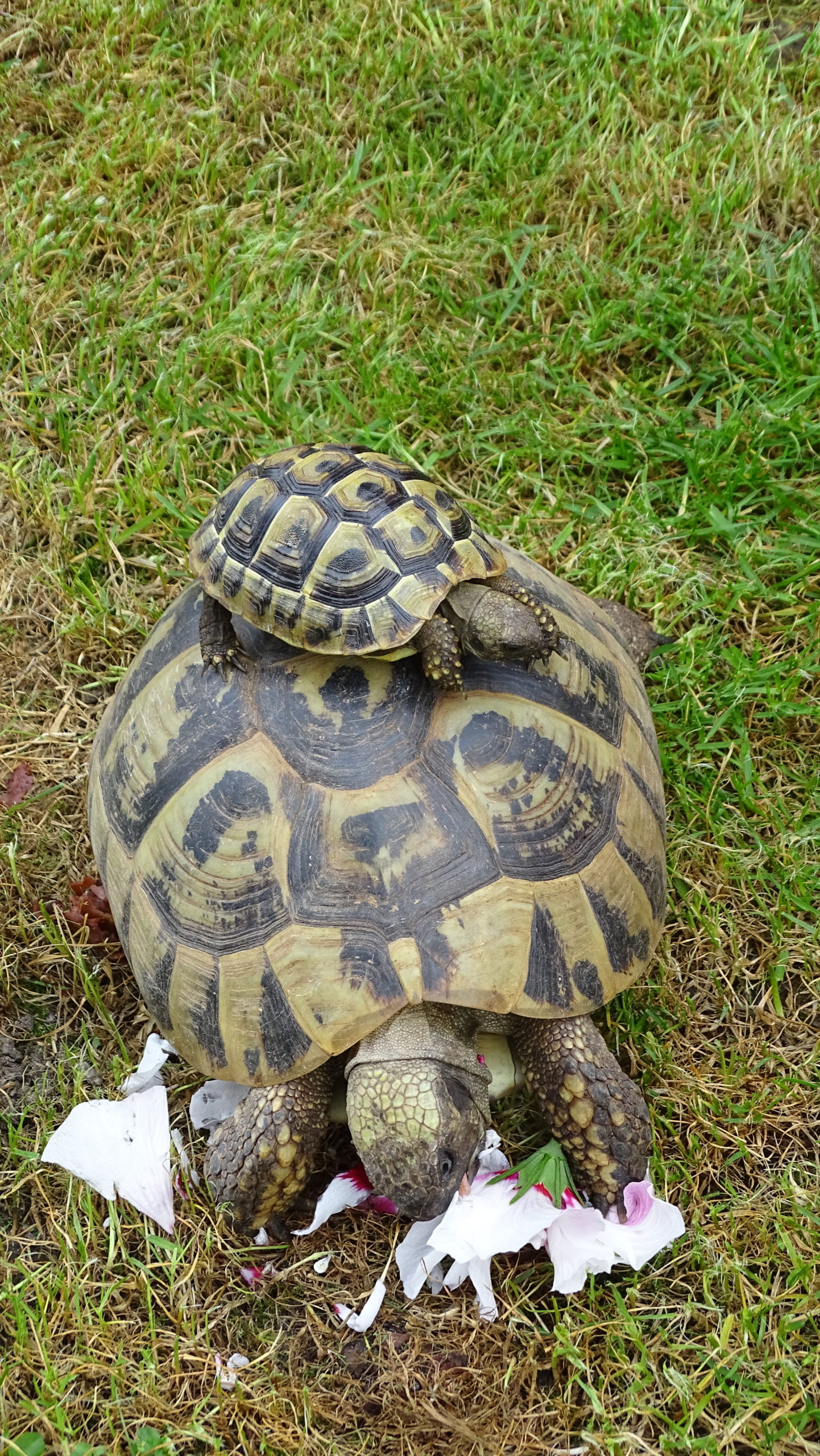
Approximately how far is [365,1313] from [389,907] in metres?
0.96

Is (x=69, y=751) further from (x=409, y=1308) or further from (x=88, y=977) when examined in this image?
(x=409, y=1308)

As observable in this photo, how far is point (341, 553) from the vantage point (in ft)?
7.93

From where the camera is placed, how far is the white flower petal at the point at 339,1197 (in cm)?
272

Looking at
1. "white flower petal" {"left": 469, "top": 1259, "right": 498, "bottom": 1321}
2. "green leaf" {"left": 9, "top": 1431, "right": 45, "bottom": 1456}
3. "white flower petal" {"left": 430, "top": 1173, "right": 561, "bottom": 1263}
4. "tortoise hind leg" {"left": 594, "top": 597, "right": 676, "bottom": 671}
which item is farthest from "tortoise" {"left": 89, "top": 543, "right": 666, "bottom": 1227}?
"tortoise hind leg" {"left": 594, "top": 597, "right": 676, "bottom": 671}

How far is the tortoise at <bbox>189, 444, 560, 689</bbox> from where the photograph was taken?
2406mm

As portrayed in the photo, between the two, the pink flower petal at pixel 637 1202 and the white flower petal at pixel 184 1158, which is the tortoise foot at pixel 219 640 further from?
the pink flower petal at pixel 637 1202

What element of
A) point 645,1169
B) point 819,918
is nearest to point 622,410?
point 819,918

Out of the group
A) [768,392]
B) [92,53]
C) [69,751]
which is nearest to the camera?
[69,751]

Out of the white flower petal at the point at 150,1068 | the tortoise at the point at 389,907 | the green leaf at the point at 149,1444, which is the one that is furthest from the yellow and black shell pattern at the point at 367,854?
the green leaf at the point at 149,1444

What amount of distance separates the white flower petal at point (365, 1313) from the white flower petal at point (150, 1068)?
0.72 metres

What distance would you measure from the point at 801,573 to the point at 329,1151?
2.33m

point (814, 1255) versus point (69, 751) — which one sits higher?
point (69, 751)

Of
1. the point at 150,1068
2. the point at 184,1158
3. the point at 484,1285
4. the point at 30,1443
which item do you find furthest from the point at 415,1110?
the point at 30,1443

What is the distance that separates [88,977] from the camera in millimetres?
3160
